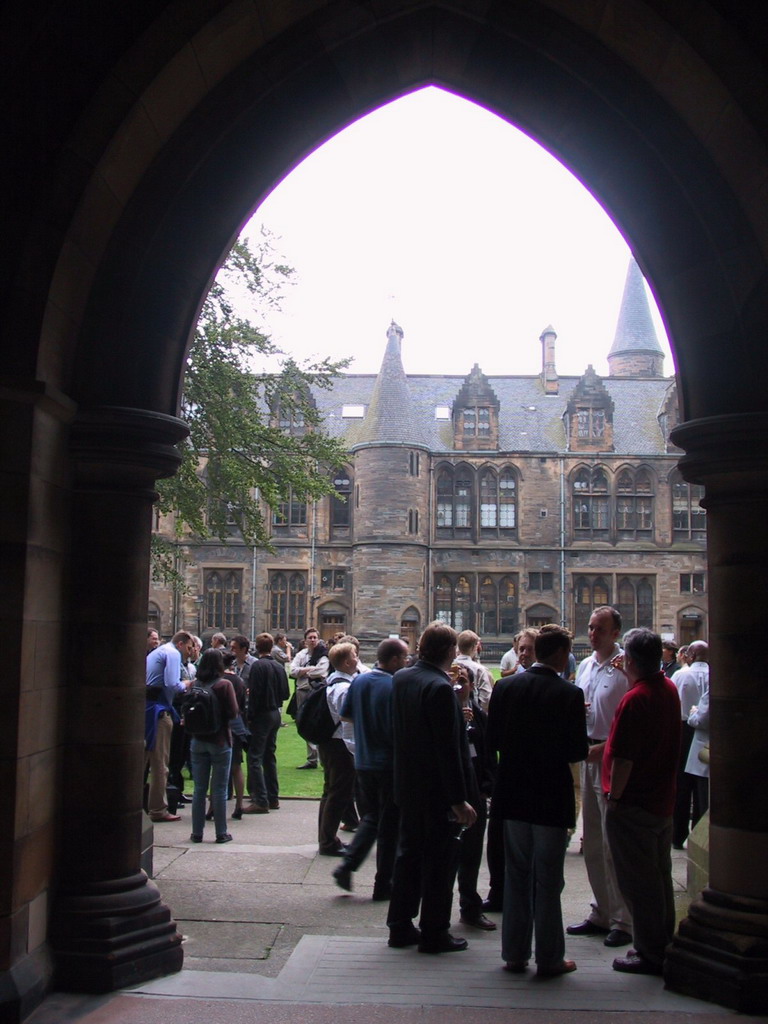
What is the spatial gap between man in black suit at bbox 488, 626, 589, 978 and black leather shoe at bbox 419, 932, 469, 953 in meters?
0.35

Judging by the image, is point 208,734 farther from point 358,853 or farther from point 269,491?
point 269,491

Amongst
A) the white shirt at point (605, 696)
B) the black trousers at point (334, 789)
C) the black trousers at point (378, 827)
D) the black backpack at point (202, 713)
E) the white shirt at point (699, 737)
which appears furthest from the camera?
the black backpack at point (202, 713)

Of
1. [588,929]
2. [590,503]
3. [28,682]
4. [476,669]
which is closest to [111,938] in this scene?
[28,682]

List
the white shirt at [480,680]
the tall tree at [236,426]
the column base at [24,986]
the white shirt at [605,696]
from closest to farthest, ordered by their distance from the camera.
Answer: the column base at [24,986] → the white shirt at [605,696] → the white shirt at [480,680] → the tall tree at [236,426]

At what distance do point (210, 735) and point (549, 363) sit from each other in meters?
40.7

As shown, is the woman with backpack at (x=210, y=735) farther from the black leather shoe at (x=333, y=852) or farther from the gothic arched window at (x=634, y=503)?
the gothic arched window at (x=634, y=503)

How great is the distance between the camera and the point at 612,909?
18.1ft

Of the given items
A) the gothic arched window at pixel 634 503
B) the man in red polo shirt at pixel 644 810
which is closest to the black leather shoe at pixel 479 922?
the man in red polo shirt at pixel 644 810

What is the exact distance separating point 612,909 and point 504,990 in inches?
54.1

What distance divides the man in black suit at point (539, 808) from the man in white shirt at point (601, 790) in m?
0.82

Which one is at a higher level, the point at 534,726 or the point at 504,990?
the point at 534,726

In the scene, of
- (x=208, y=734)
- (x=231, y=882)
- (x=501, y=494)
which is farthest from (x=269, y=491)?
(x=501, y=494)

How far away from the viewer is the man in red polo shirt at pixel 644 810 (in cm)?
463

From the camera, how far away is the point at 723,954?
4.27 m
